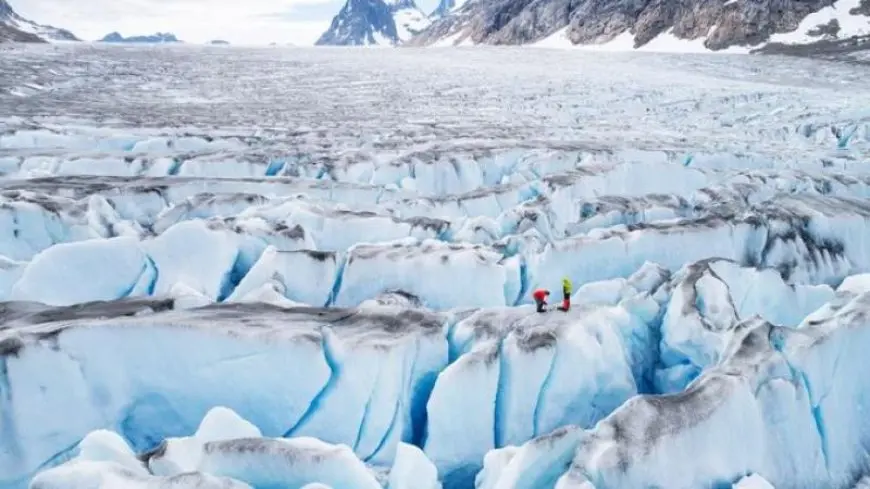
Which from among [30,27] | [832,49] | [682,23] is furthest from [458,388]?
[30,27]

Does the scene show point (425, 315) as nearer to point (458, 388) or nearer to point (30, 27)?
point (458, 388)

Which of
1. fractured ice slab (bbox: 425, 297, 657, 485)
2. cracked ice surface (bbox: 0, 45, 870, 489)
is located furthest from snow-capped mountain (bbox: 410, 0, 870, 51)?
fractured ice slab (bbox: 425, 297, 657, 485)

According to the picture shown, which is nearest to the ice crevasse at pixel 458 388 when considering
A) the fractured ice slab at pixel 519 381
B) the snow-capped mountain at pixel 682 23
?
the fractured ice slab at pixel 519 381

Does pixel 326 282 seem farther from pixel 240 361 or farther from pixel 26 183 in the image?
pixel 26 183

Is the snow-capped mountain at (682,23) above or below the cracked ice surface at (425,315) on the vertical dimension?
above

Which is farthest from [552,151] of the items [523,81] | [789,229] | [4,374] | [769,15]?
[769,15]

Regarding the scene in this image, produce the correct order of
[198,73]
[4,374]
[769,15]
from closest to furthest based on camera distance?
[4,374] → [198,73] → [769,15]

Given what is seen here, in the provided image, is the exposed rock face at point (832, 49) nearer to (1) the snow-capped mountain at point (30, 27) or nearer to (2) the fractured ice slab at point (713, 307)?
(2) the fractured ice slab at point (713, 307)
